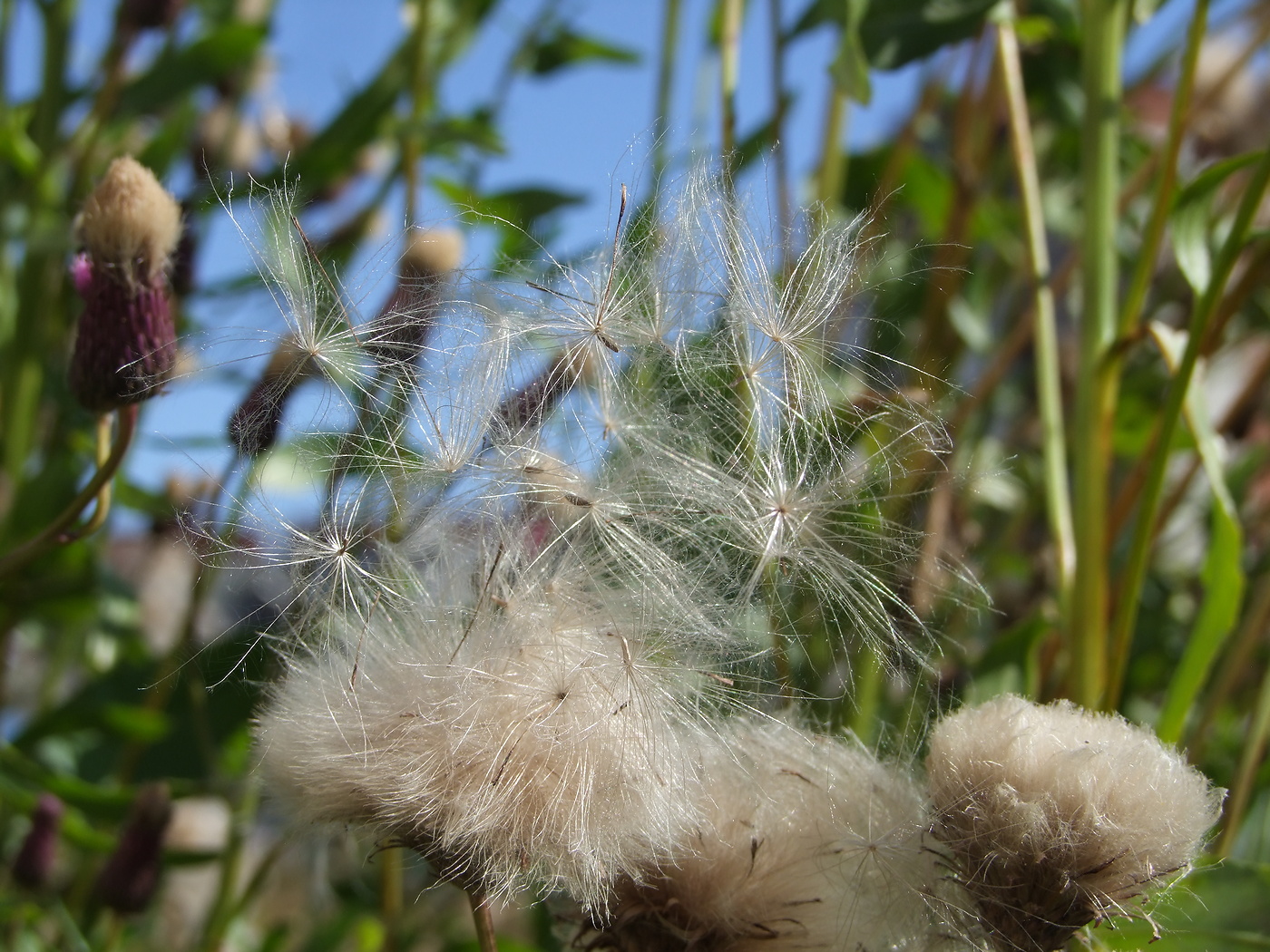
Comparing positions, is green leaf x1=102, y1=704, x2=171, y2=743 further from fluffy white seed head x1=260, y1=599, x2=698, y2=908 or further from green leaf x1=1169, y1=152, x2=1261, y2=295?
green leaf x1=1169, y1=152, x2=1261, y2=295

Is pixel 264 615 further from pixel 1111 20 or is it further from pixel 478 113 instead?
pixel 478 113

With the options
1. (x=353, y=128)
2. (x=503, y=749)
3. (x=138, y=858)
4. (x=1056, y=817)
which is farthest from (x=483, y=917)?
(x=353, y=128)

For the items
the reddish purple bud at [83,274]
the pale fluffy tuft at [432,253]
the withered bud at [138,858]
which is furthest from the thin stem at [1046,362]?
the withered bud at [138,858]

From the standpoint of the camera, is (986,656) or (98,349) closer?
(98,349)

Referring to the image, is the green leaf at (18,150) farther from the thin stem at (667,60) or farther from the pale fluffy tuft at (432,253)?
the thin stem at (667,60)

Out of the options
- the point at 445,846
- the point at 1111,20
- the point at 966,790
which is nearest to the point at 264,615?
the point at 445,846

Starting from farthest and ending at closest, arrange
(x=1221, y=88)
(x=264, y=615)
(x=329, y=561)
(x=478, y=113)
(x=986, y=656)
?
(x=478, y=113)
(x=1221, y=88)
(x=986, y=656)
(x=264, y=615)
(x=329, y=561)

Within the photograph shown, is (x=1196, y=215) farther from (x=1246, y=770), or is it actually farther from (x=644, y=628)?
(x=644, y=628)
